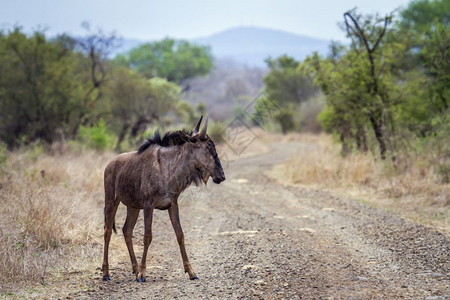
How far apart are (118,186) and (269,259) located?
237 centimetres

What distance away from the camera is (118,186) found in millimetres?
7035

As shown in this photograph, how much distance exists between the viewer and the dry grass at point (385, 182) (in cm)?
1124

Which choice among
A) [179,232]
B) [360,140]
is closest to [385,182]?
[360,140]

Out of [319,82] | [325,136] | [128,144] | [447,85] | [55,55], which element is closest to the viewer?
[447,85]

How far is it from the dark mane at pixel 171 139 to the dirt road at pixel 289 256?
173 centimetres

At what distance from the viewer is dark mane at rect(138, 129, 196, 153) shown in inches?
271

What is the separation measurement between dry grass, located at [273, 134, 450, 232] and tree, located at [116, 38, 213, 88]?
5003 cm

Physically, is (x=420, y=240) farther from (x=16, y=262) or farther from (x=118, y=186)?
(x=16, y=262)

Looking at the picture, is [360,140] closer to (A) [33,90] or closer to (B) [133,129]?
(B) [133,129]

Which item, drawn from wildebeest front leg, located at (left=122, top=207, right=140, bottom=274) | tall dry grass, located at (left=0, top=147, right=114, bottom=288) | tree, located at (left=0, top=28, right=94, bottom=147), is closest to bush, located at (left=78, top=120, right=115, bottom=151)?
tree, located at (left=0, top=28, right=94, bottom=147)

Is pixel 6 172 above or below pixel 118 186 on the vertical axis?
below

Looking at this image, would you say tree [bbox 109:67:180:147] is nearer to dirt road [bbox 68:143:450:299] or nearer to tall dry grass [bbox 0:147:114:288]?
dirt road [bbox 68:143:450:299]

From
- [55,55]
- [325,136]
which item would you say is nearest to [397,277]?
[55,55]

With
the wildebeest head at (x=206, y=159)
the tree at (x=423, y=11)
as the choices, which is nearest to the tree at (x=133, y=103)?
the wildebeest head at (x=206, y=159)
